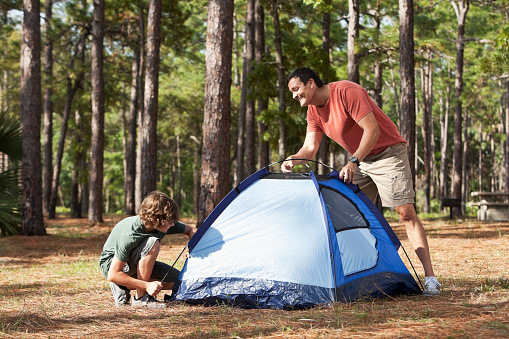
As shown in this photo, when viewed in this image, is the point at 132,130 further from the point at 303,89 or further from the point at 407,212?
the point at 407,212

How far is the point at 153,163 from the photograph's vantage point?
14.0 meters

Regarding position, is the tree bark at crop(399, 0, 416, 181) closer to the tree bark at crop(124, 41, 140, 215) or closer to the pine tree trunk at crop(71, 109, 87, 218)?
the tree bark at crop(124, 41, 140, 215)

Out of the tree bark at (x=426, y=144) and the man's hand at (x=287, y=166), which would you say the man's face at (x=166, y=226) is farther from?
the tree bark at (x=426, y=144)

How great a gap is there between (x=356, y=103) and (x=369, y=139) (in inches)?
13.6

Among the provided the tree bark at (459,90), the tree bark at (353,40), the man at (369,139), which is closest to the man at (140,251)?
the man at (369,139)

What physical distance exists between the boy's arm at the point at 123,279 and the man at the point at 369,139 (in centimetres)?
169

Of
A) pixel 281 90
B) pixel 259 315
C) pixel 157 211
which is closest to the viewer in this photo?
pixel 259 315

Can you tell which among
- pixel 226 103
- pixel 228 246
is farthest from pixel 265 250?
pixel 226 103

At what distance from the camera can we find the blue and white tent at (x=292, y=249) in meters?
4.30

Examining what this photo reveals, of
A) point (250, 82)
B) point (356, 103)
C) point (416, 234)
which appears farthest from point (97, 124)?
point (416, 234)

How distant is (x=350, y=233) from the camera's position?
4.61 m

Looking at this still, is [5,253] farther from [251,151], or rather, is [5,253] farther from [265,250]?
[251,151]

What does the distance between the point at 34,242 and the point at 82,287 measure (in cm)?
588

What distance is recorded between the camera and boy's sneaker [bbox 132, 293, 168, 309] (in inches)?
171
